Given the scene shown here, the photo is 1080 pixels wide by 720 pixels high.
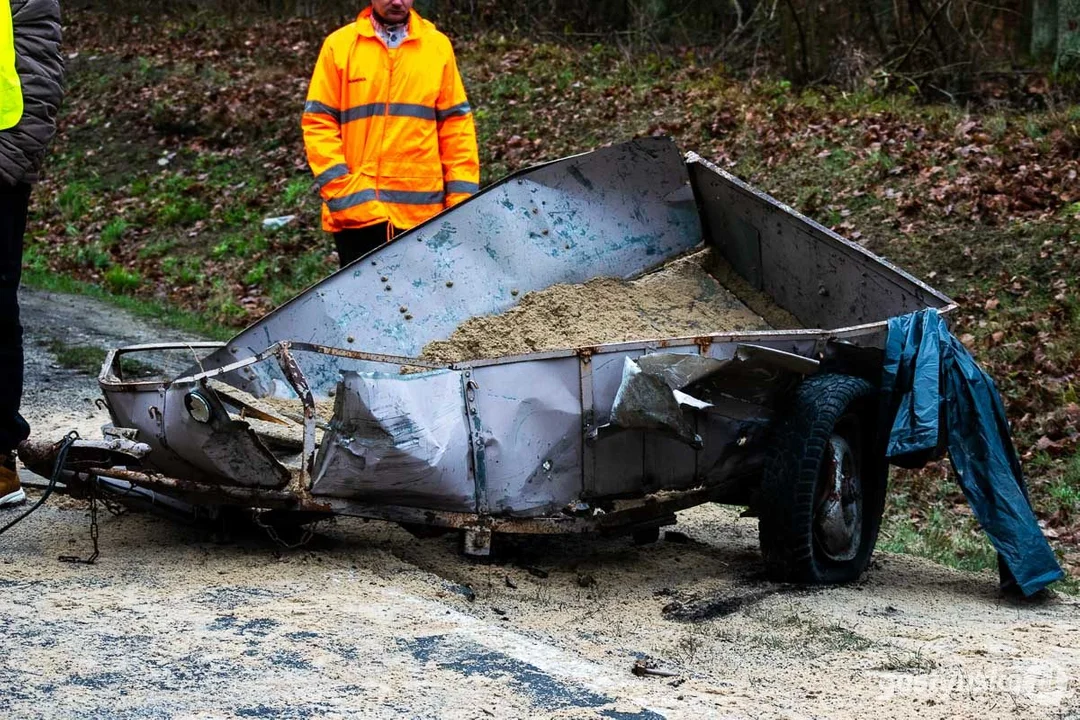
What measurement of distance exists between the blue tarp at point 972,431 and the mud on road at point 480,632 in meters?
0.19

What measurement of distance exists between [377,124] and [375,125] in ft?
0.04

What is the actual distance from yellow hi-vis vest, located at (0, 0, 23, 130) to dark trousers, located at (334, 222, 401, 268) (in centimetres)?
193

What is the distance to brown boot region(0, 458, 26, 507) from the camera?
562cm

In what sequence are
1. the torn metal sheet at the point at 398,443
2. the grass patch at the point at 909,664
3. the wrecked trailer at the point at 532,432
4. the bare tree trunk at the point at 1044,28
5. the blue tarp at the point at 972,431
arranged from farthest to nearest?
the bare tree trunk at the point at 1044,28 < the blue tarp at the point at 972,431 < the wrecked trailer at the point at 532,432 < the torn metal sheet at the point at 398,443 < the grass patch at the point at 909,664

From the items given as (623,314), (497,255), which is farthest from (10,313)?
(623,314)

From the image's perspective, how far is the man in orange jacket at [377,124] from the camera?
6867 millimetres

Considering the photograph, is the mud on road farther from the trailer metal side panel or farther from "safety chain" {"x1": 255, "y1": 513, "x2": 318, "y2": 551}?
the trailer metal side panel

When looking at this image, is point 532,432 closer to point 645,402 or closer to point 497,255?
point 645,402

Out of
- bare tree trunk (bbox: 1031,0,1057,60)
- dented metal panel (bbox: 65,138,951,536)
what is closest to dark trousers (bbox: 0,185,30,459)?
dented metal panel (bbox: 65,138,951,536)

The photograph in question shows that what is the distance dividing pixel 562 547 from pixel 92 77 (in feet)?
55.9

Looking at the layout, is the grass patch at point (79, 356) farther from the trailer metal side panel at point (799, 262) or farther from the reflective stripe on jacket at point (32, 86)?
the trailer metal side panel at point (799, 262)

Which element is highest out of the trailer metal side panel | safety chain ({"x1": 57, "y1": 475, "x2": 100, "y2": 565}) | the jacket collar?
the jacket collar

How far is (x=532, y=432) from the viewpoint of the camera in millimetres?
4754

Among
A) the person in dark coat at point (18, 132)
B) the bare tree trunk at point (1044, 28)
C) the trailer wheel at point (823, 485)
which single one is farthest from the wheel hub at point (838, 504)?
the bare tree trunk at point (1044, 28)
